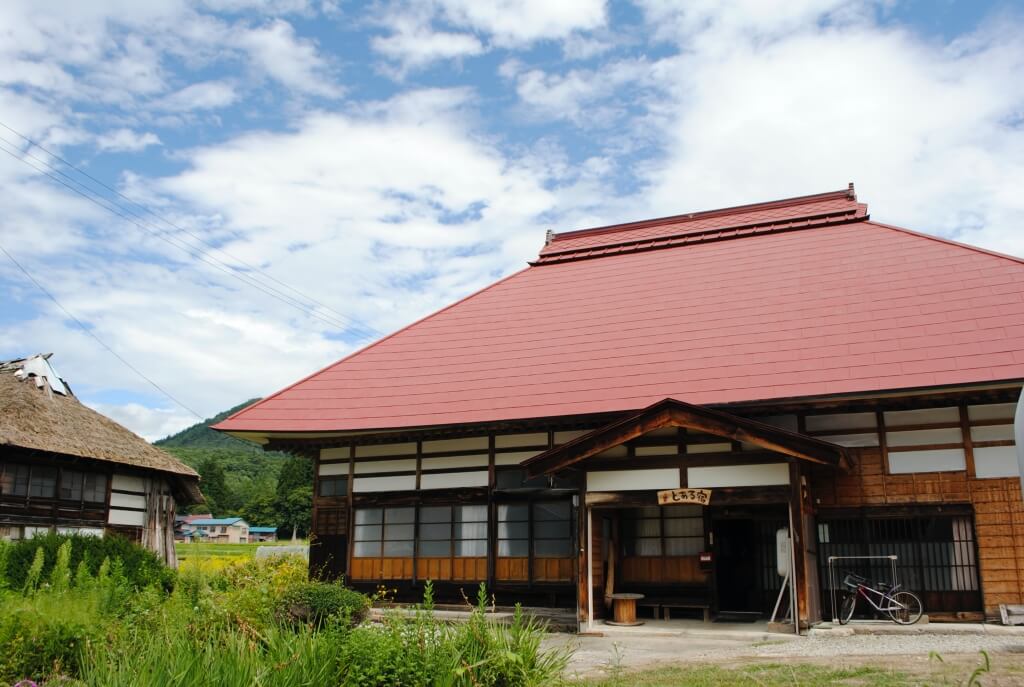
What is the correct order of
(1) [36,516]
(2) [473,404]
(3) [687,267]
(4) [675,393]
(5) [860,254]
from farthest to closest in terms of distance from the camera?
(1) [36,516] < (3) [687,267] < (5) [860,254] < (2) [473,404] < (4) [675,393]

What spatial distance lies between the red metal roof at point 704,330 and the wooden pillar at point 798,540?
159 centimetres

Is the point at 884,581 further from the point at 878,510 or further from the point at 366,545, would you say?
the point at 366,545

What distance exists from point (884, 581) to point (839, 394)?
2868 millimetres

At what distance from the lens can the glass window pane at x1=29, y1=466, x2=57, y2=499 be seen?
70.5ft

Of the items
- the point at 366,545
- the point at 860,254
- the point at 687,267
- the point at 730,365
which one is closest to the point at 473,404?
the point at 366,545

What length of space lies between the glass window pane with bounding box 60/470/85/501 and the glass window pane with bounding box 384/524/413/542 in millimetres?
11390

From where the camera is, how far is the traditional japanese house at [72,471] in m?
21.0

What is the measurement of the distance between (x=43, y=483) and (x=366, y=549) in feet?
36.0

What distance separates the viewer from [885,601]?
39.7 feet

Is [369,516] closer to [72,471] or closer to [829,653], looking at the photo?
[829,653]

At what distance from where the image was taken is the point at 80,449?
22203 mm

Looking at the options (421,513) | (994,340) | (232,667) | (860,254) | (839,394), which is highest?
(860,254)

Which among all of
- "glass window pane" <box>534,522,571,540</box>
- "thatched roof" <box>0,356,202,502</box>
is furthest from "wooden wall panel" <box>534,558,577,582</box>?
"thatched roof" <box>0,356,202,502</box>

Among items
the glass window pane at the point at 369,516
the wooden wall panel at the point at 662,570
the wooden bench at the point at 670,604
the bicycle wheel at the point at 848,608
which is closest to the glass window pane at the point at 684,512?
the wooden wall panel at the point at 662,570
